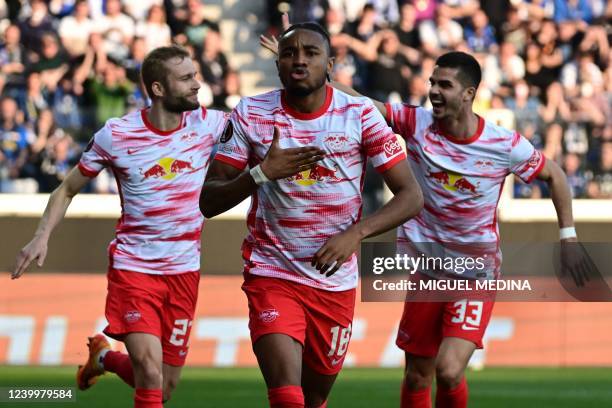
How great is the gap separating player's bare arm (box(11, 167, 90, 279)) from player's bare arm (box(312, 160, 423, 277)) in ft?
7.57

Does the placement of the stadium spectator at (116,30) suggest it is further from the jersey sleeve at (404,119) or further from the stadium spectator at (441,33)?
the jersey sleeve at (404,119)

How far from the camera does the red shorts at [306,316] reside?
7043 mm

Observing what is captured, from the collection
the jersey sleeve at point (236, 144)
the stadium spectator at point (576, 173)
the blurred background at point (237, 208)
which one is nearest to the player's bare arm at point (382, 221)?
the jersey sleeve at point (236, 144)

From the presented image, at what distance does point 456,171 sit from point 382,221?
197 cm

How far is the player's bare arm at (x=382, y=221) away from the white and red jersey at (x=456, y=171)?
5.36ft

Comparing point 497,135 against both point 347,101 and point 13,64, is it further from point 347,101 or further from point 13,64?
point 13,64

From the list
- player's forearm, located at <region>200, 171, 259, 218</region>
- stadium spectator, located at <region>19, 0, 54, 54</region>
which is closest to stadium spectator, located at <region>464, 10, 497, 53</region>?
stadium spectator, located at <region>19, 0, 54, 54</region>

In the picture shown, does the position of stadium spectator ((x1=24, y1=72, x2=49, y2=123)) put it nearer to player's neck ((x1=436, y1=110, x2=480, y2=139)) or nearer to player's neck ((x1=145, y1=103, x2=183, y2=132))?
player's neck ((x1=145, y1=103, x2=183, y2=132))

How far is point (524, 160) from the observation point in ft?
28.8

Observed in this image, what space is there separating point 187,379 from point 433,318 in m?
5.45

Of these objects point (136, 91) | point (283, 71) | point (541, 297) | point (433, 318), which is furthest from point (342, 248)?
point (136, 91)

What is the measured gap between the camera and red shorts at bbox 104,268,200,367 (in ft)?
28.2

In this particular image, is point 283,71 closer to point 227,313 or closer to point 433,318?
point 433,318

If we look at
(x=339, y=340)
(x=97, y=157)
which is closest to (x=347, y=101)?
(x=339, y=340)
